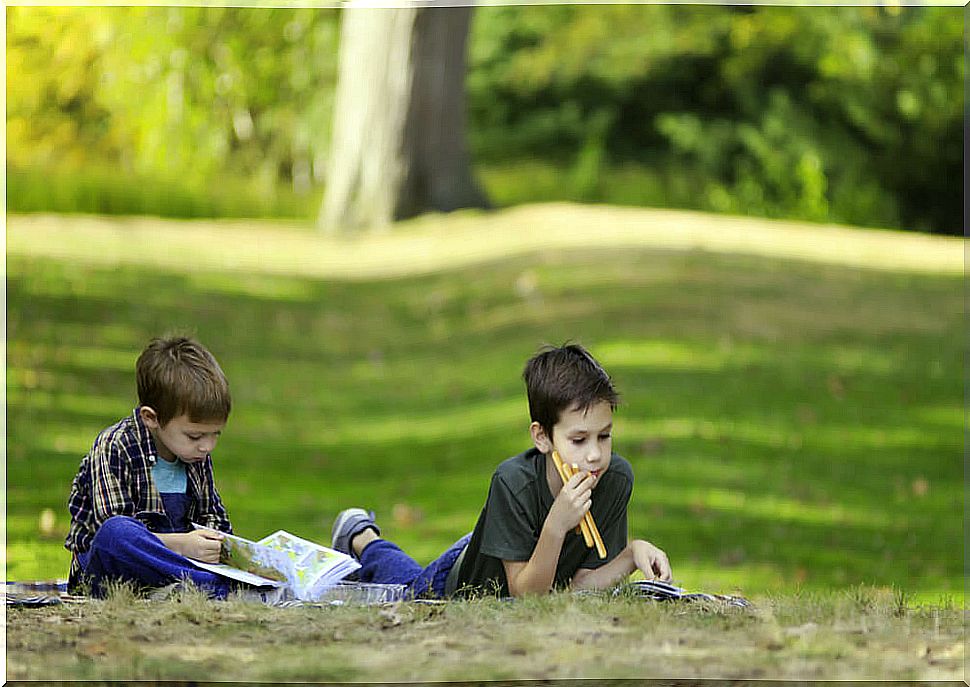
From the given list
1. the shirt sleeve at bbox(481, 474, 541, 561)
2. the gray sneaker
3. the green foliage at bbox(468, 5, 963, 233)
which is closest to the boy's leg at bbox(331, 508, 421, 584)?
the gray sneaker

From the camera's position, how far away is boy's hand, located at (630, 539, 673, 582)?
448 cm

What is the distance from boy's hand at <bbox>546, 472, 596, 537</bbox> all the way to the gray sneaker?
1.42 meters

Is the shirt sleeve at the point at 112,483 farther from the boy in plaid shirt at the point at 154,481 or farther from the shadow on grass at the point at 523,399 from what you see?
the shadow on grass at the point at 523,399

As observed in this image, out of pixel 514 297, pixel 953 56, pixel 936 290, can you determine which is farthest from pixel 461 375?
pixel 953 56

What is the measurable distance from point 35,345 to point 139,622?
28.3ft

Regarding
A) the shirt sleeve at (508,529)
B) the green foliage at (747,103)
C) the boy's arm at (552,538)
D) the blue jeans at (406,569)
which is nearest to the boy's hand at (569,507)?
the boy's arm at (552,538)

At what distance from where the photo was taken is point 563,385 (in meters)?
4.45

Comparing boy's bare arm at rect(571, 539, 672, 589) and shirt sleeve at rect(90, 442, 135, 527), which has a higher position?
shirt sleeve at rect(90, 442, 135, 527)

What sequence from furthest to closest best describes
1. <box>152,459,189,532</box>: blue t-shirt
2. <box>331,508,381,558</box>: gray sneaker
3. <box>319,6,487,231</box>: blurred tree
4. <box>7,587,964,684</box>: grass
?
<box>319,6,487,231</box>: blurred tree, <box>331,508,381,558</box>: gray sneaker, <box>152,459,189,532</box>: blue t-shirt, <box>7,587,964,684</box>: grass

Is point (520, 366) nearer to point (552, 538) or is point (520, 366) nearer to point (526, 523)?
point (526, 523)

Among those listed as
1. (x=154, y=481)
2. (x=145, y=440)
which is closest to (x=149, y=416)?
(x=145, y=440)

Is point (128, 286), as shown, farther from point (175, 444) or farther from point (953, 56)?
point (953, 56)

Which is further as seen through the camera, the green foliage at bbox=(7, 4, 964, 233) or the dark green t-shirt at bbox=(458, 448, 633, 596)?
the green foliage at bbox=(7, 4, 964, 233)

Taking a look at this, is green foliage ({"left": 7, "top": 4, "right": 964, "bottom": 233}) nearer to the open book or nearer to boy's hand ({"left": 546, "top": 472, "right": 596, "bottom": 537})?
the open book
